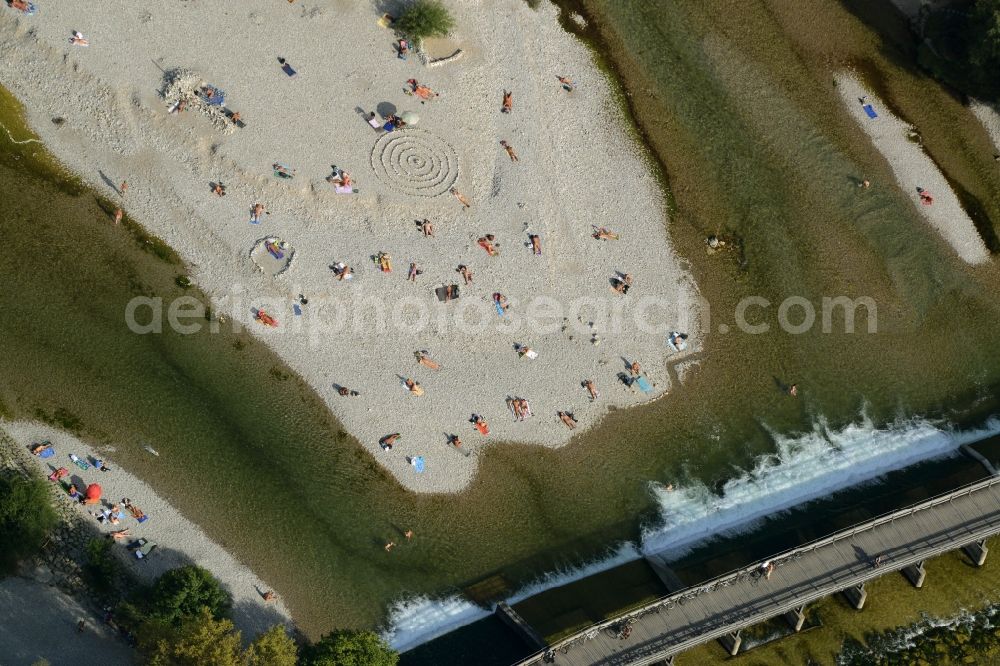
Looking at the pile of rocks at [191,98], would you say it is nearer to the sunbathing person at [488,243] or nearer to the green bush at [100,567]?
the sunbathing person at [488,243]

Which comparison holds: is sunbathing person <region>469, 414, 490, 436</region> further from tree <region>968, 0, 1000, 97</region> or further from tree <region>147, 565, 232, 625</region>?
tree <region>968, 0, 1000, 97</region>

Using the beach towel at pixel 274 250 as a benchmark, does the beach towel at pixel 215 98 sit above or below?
above

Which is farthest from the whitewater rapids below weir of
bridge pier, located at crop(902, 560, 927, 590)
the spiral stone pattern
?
the spiral stone pattern

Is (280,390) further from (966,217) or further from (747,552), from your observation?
(966,217)

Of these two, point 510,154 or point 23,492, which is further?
point 510,154

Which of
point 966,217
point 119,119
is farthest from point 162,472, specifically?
point 966,217

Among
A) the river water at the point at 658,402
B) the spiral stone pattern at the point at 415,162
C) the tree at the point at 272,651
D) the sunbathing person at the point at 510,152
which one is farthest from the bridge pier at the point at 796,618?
the spiral stone pattern at the point at 415,162

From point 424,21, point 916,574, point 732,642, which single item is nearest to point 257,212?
point 424,21
